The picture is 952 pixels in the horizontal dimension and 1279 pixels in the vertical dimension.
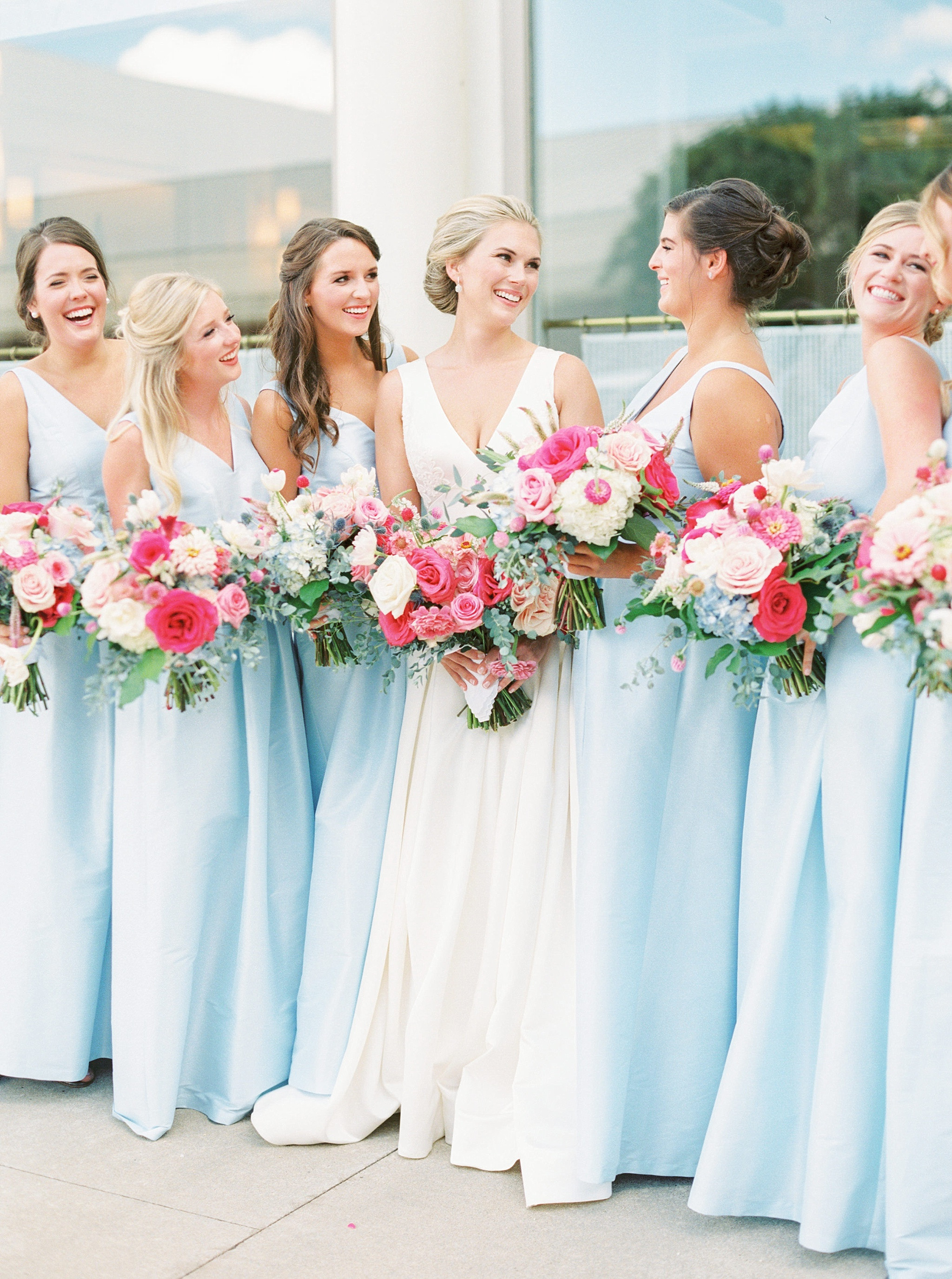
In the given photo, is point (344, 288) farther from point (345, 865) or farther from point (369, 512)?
point (345, 865)

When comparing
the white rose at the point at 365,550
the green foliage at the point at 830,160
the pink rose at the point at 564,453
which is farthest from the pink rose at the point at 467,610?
the green foliage at the point at 830,160

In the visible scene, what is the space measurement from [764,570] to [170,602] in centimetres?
121

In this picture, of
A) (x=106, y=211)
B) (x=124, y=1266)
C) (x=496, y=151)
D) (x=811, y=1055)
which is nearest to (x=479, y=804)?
(x=811, y=1055)

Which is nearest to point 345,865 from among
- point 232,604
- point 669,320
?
point 232,604

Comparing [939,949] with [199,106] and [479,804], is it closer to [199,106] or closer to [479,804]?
[479,804]

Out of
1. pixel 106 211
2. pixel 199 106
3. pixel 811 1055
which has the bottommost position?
pixel 811 1055

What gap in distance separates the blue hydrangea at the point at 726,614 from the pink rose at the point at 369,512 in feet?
2.67

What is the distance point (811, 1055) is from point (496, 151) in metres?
3.42

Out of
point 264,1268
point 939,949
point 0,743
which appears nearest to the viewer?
point 939,949

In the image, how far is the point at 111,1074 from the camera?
352cm

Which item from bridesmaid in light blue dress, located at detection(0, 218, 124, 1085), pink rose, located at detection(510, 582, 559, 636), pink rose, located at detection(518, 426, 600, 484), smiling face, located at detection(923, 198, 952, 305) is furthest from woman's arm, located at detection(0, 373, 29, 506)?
smiling face, located at detection(923, 198, 952, 305)

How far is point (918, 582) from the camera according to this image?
2.21 metres

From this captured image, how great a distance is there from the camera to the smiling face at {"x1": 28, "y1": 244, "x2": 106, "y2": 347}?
3.59 meters

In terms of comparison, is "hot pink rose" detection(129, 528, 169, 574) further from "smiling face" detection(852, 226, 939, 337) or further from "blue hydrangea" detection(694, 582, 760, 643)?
"smiling face" detection(852, 226, 939, 337)
